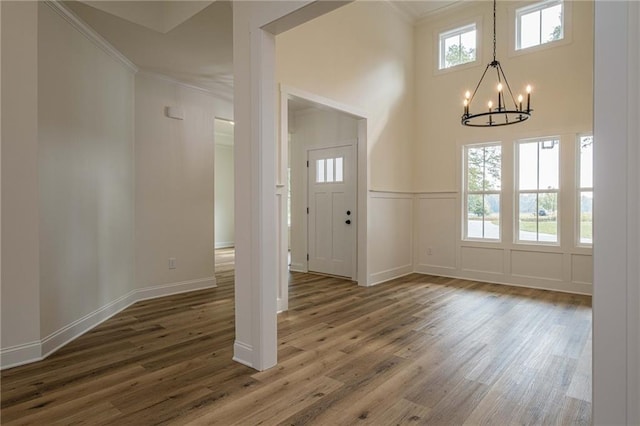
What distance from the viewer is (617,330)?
123 centimetres

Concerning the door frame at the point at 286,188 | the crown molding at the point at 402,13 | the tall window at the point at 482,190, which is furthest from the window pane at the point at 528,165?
the crown molding at the point at 402,13

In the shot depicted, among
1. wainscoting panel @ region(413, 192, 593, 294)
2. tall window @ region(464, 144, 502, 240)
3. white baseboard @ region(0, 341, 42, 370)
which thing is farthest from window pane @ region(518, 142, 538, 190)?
white baseboard @ region(0, 341, 42, 370)

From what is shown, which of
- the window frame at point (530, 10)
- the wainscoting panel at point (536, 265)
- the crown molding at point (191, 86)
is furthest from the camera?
the wainscoting panel at point (536, 265)

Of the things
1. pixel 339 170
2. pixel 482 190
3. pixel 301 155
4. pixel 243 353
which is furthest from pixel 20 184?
pixel 482 190

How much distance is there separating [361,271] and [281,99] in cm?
270

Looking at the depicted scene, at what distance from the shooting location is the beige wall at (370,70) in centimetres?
432

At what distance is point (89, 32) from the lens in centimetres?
339

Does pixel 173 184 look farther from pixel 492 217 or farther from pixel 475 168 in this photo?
pixel 492 217

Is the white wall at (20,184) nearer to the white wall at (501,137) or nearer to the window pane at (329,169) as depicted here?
the window pane at (329,169)

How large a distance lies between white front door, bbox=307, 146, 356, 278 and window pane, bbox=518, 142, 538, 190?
2.50 metres

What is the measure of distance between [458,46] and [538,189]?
2698 mm

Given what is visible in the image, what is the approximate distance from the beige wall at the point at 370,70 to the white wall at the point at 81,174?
73.0 inches

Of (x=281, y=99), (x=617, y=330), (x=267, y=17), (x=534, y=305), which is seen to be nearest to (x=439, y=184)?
(x=534, y=305)

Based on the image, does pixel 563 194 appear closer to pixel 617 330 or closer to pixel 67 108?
pixel 617 330
